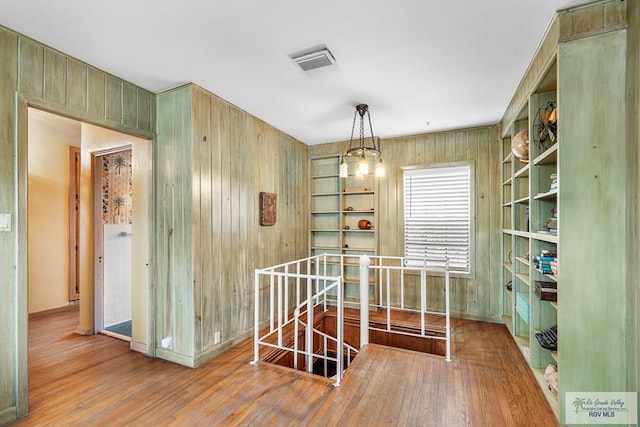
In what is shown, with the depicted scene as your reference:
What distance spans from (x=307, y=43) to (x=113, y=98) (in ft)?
6.02

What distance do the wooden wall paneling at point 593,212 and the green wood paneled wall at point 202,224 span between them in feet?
9.38

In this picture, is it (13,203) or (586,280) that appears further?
(13,203)

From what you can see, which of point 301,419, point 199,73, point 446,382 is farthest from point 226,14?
point 446,382

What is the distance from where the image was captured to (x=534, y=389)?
2.29 meters

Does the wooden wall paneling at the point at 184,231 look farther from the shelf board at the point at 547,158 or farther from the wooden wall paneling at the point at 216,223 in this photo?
the shelf board at the point at 547,158

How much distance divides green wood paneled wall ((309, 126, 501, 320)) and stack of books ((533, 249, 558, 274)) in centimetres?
160

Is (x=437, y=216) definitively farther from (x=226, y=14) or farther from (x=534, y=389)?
(x=226, y=14)

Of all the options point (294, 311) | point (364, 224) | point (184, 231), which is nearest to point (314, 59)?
point (184, 231)

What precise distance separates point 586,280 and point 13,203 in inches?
150

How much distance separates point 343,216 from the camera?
475 centimetres

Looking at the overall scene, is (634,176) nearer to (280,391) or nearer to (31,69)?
(280,391)

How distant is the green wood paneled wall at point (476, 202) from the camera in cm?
389

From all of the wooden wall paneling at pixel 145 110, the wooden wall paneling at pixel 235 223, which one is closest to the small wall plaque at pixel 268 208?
the wooden wall paneling at pixel 235 223

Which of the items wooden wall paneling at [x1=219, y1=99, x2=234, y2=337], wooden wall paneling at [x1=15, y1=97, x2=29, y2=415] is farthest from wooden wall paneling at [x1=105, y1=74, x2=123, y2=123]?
wooden wall paneling at [x1=219, y1=99, x2=234, y2=337]
